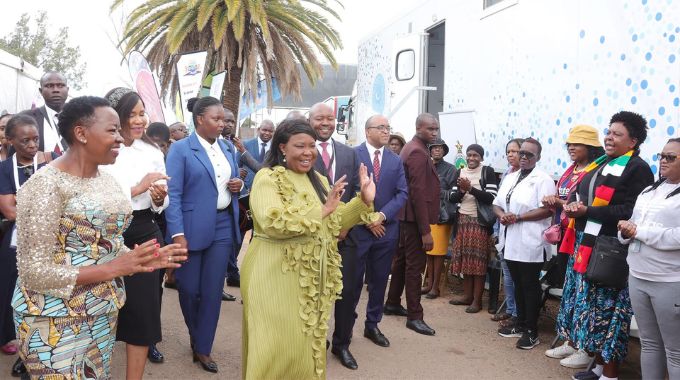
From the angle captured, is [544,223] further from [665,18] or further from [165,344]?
[165,344]

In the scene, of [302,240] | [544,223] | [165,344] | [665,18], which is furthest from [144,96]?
[665,18]

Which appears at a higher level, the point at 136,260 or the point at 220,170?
the point at 220,170

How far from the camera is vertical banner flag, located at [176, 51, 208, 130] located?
805 cm

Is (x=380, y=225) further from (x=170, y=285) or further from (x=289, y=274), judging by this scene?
(x=170, y=285)

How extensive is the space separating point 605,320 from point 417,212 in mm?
2011

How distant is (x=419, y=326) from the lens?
596cm

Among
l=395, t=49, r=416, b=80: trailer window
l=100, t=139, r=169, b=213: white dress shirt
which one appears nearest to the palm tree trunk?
l=395, t=49, r=416, b=80: trailer window

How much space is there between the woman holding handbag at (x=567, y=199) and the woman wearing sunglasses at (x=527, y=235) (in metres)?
0.23

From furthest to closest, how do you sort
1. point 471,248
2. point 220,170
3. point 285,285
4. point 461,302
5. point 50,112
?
point 461,302
point 471,248
point 50,112
point 220,170
point 285,285

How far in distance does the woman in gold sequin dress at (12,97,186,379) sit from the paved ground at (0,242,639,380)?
2.26 m

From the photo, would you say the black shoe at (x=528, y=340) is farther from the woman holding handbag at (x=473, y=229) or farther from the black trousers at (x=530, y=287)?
the woman holding handbag at (x=473, y=229)

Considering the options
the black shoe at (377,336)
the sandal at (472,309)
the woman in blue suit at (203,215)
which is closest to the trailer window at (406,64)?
the sandal at (472,309)

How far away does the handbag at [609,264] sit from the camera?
4.21 m

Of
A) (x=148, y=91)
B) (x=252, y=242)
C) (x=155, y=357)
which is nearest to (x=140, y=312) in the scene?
(x=252, y=242)
